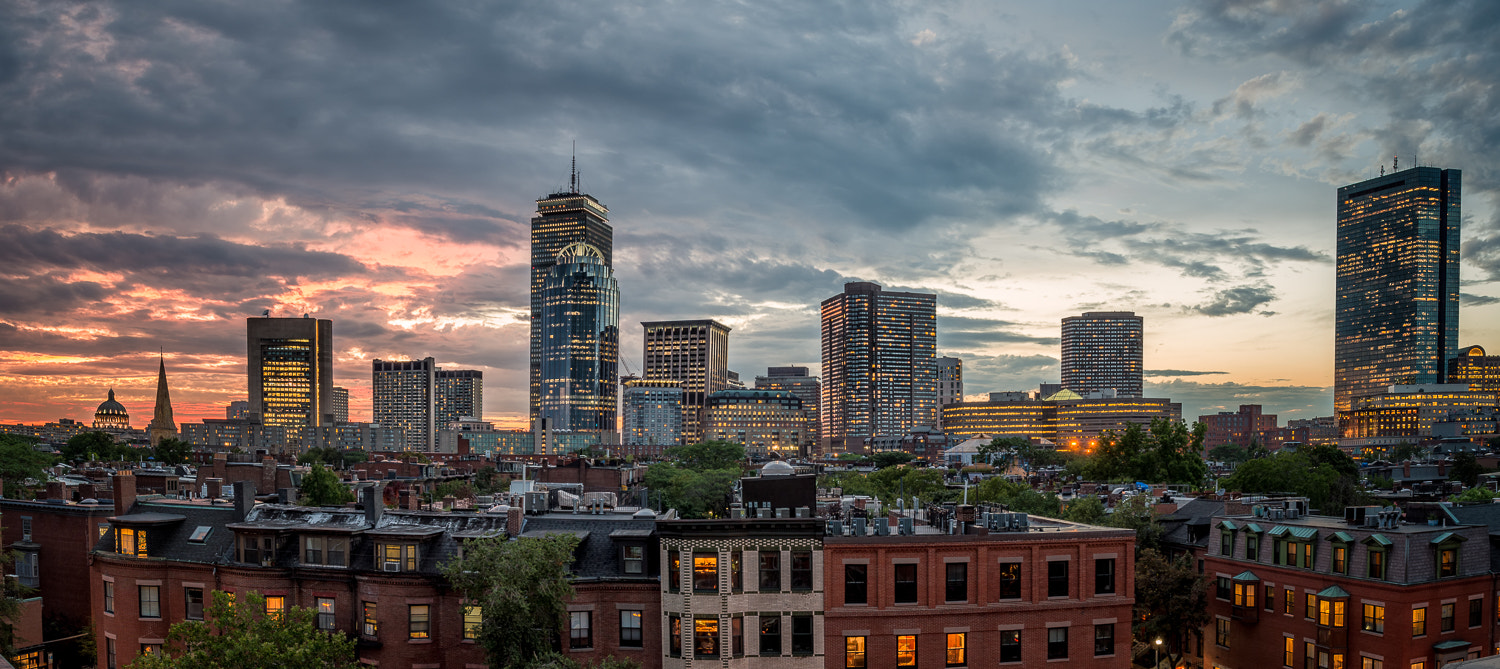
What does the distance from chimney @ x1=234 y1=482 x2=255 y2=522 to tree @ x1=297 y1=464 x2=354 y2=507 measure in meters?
43.8

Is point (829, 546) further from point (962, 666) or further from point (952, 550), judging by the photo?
point (962, 666)

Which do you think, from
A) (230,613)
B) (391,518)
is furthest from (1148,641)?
(230,613)

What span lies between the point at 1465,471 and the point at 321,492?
169m

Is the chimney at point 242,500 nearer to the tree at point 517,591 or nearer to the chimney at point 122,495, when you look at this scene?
the chimney at point 122,495

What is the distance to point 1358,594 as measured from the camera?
5366 centimetres

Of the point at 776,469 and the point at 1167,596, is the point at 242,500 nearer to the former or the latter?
the point at 776,469

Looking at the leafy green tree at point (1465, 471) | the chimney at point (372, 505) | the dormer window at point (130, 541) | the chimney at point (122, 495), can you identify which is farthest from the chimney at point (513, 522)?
the leafy green tree at point (1465, 471)

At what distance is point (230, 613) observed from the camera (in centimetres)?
3975

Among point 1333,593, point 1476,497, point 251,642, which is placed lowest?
point 1476,497

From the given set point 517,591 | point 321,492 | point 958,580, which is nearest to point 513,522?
point 517,591

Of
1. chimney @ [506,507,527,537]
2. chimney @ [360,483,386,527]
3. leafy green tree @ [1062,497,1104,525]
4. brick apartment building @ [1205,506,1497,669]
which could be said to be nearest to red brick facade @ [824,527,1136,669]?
brick apartment building @ [1205,506,1497,669]

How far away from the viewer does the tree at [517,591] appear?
Answer: 40125 millimetres

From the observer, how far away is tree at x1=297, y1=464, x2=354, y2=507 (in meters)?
96.0

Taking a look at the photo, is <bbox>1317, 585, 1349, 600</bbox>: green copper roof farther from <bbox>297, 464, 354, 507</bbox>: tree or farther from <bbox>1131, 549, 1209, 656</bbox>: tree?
<bbox>297, 464, 354, 507</bbox>: tree
